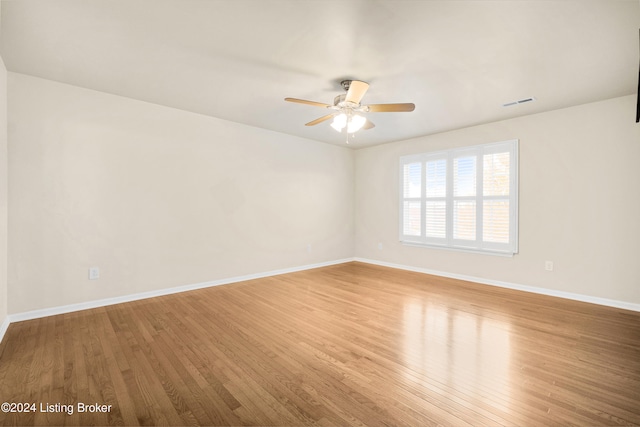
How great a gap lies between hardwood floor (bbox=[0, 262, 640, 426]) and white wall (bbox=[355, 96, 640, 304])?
19.1 inches

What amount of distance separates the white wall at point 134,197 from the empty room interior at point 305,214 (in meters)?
0.02

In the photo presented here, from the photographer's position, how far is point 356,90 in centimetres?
276

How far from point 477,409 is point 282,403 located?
114 cm

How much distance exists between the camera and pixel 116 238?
3.55 meters

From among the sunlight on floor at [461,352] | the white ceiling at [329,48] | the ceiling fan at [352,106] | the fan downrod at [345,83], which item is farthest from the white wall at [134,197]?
the sunlight on floor at [461,352]

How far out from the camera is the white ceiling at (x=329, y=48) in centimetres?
196

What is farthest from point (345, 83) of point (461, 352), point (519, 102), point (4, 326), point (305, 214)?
point (4, 326)

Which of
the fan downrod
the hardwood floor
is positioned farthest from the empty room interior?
the fan downrod

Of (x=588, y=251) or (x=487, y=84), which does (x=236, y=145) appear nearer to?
(x=487, y=84)

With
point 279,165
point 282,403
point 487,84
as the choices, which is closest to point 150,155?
point 279,165

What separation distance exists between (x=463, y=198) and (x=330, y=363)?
372 centimetres

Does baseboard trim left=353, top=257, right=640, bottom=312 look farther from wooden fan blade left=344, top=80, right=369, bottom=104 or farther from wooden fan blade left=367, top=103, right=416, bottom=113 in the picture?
wooden fan blade left=344, top=80, right=369, bottom=104

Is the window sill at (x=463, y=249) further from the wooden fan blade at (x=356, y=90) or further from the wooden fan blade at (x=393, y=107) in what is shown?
the wooden fan blade at (x=356, y=90)

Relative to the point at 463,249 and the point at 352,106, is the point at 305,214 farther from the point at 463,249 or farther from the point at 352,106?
the point at 352,106
